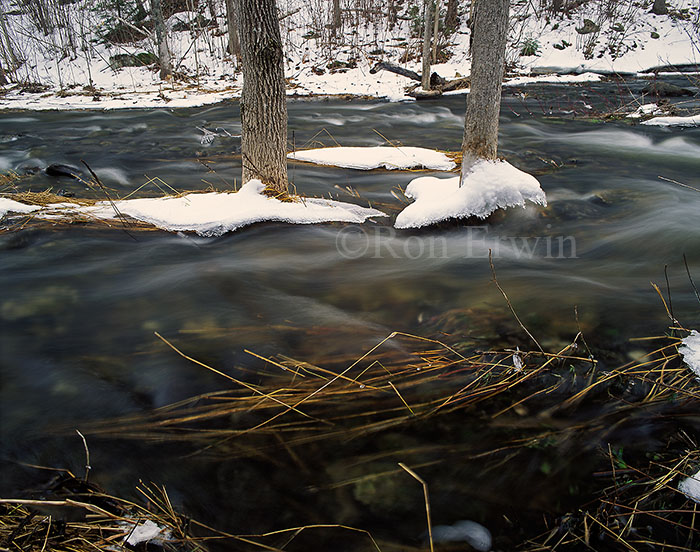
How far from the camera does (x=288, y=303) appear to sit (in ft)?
9.34

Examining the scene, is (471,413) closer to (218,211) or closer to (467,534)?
(467,534)

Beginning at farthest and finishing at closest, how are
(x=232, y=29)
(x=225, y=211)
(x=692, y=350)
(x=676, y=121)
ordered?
(x=232, y=29), (x=676, y=121), (x=225, y=211), (x=692, y=350)

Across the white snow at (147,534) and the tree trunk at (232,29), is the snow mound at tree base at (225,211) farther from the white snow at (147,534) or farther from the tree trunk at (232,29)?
the tree trunk at (232,29)

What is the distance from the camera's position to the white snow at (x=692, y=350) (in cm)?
198

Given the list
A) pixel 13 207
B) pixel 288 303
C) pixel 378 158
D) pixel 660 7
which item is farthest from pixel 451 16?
pixel 288 303

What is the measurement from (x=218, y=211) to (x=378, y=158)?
313 cm

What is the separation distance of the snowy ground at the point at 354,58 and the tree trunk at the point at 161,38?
0.50m

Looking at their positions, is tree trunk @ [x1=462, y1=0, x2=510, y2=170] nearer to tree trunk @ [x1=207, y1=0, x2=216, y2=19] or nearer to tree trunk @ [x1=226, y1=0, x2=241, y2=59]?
tree trunk @ [x1=226, y1=0, x2=241, y2=59]

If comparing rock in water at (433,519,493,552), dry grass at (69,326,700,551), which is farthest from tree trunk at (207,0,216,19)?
rock in water at (433,519,493,552)

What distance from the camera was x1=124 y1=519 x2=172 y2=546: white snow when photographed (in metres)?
1.48

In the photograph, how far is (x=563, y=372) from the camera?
6.64 feet

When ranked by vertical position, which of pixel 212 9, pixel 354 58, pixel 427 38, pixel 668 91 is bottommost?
pixel 668 91

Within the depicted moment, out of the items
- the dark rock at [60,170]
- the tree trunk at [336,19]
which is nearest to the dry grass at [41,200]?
the dark rock at [60,170]

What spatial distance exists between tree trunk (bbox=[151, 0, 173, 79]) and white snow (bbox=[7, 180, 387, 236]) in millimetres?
13571
